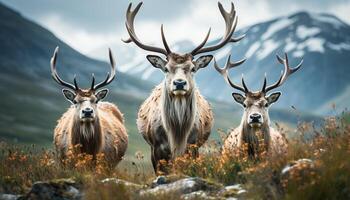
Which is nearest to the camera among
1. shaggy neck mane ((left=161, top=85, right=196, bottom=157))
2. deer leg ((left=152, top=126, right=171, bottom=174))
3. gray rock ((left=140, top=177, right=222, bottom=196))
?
gray rock ((left=140, top=177, right=222, bottom=196))

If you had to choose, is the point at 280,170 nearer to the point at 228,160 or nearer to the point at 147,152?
the point at 228,160

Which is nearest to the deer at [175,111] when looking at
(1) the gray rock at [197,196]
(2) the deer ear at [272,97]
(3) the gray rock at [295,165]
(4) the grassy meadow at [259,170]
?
(4) the grassy meadow at [259,170]

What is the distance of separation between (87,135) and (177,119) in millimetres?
2076

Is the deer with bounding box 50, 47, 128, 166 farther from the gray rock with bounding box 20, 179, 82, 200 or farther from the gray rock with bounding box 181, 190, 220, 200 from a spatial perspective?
the gray rock with bounding box 181, 190, 220, 200

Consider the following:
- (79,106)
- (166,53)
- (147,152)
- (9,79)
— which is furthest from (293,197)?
(9,79)

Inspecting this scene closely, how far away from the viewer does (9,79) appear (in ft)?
624

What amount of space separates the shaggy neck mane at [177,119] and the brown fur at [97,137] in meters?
1.05

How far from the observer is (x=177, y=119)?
12.9 meters

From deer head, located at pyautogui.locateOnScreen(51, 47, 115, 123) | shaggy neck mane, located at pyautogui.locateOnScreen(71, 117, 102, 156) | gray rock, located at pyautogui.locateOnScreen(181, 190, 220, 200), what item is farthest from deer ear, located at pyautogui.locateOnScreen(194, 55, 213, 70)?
gray rock, located at pyautogui.locateOnScreen(181, 190, 220, 200)

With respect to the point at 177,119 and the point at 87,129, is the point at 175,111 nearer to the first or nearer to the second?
the point at 177,119

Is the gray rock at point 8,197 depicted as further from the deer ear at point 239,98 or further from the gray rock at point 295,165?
the deer ear at point 239,98

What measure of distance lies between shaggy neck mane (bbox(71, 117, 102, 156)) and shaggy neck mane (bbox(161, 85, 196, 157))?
173 cm

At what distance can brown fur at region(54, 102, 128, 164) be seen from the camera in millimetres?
13961

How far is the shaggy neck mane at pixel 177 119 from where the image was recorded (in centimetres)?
1284
